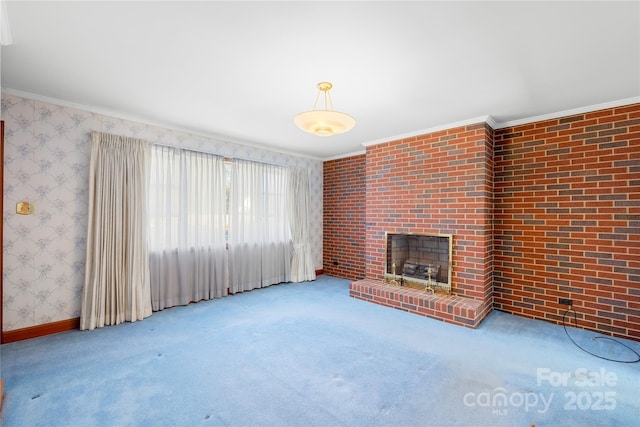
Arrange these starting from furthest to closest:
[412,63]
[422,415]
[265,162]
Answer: [265,162] < [412,63] < [422,415]

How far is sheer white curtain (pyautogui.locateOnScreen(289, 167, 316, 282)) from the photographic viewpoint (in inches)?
205

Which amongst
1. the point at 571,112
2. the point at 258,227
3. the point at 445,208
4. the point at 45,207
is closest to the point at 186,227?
the point at 258,227

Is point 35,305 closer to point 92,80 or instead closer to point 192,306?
point 192,306

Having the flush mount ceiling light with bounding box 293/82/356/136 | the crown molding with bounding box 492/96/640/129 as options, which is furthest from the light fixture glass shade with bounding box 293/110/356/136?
the crown molding with bounding box 492/96/640/129

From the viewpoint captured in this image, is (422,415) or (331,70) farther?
(331,70)

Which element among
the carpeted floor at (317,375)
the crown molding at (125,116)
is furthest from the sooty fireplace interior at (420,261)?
the crown molding at (125,116)

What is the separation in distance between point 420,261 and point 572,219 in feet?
5.75

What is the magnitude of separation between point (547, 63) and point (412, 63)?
1.06 m

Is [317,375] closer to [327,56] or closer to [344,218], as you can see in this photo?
[327,56]

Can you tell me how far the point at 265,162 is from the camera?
4.84 metres

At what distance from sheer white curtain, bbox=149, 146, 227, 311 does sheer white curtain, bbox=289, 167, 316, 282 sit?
1.33 metres

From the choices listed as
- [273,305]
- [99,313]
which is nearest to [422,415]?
[273,305]

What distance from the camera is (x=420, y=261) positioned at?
13.1 ft

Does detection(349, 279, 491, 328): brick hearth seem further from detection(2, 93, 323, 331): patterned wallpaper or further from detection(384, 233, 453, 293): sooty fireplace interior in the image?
detection(2, 93, 323, 331): patterned wallpaper
